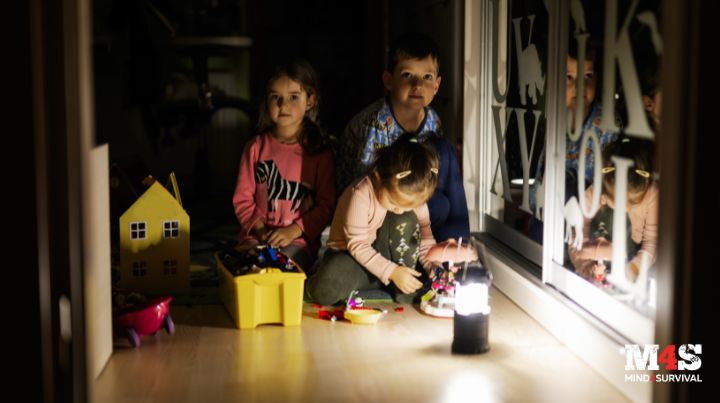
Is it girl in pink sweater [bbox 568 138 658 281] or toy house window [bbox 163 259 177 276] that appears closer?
girl in pink sweater [bbox 568 138 658 281]

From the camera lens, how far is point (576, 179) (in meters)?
2.07

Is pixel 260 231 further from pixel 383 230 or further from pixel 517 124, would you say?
pixel 517 124

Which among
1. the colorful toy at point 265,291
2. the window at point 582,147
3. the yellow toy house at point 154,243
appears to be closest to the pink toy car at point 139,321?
the colorful toy at point 265,291

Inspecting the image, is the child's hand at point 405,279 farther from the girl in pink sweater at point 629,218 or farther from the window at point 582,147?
the girl in pink sweater at point 629,218

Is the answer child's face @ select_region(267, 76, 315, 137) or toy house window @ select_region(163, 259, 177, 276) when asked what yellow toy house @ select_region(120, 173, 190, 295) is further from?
child's face @ select_region(267, 76, 315, 137)

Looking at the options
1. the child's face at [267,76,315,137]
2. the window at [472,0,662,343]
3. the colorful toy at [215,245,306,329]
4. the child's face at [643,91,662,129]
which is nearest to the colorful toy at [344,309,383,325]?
the colorful toy at [215,245,306,329]

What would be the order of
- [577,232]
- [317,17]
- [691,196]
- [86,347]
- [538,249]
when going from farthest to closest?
[317,17], [538,249], [577,232], [86,347], [691,196]

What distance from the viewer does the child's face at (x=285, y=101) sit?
2631 mm

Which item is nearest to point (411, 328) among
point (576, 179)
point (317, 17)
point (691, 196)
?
point (576, 179)

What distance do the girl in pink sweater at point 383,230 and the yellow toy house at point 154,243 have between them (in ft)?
1.22

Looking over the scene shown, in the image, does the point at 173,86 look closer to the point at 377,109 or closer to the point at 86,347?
the point at 377,109

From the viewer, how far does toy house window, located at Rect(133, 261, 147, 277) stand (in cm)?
242

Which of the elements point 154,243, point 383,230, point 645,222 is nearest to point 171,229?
point 154,243

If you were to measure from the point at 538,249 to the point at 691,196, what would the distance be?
1.08 meters
